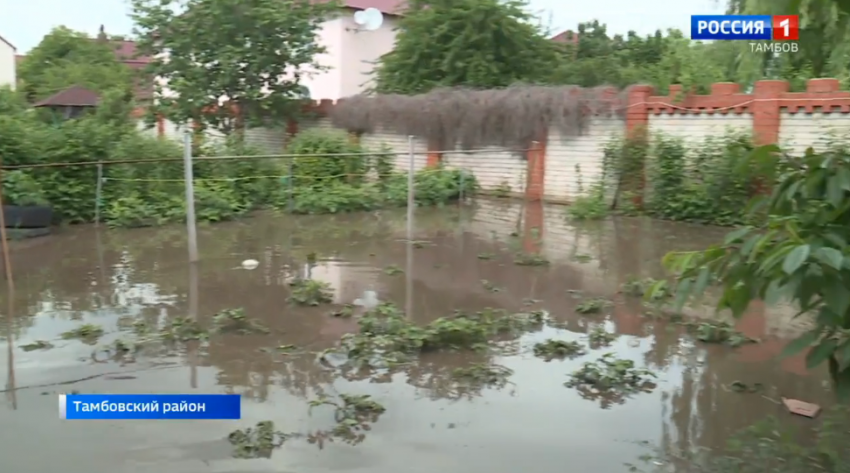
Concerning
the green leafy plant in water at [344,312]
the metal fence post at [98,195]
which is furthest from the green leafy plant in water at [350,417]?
the metal fence post at [98,195]

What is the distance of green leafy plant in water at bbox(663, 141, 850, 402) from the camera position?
7.23ft

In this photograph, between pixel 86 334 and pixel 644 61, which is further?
pixel 644 61

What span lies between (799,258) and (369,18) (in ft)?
74.9

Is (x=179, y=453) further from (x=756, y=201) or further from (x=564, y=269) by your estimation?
(x=564, y=269)

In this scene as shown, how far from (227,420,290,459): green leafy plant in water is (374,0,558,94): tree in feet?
46.7

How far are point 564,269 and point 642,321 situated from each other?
238 centimetres

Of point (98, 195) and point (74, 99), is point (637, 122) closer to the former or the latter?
point (98, 195)

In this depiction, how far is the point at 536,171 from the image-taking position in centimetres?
1577

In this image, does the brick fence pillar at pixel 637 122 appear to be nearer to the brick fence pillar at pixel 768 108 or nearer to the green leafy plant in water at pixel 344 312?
the brick fence pillar at pixel 768 108

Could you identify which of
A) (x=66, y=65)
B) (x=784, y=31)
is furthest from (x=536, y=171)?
(x=66, y=65)

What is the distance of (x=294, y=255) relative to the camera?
983cm

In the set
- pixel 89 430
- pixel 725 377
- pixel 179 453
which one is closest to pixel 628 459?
pixel 725 377

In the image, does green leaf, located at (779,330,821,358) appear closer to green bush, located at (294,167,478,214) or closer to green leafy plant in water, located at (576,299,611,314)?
green leafy plant in water, located at (576,299,611,314)

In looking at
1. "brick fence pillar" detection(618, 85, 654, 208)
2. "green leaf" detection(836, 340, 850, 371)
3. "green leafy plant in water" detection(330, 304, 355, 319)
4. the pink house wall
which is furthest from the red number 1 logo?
the pink house wall
